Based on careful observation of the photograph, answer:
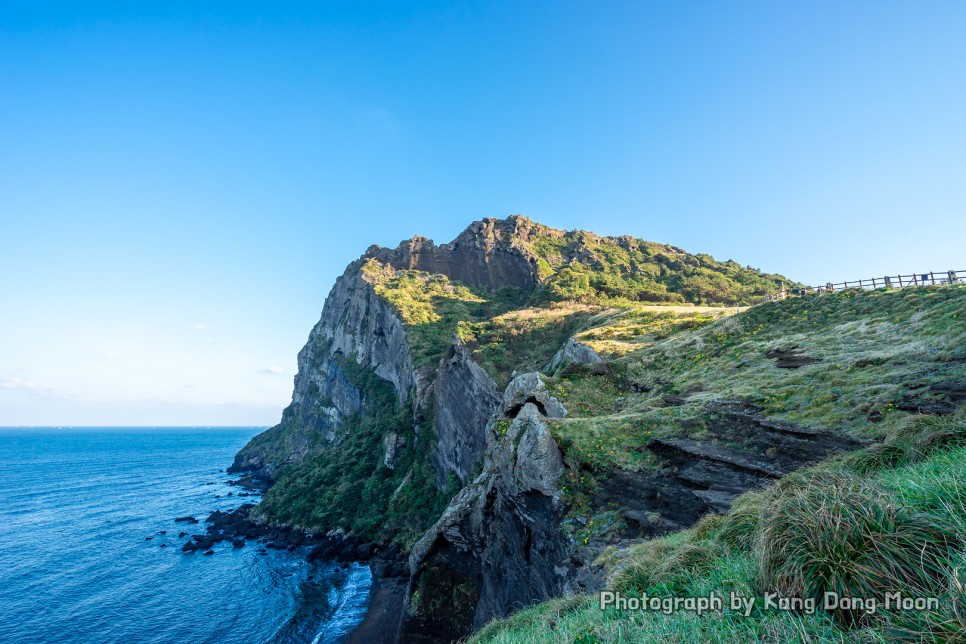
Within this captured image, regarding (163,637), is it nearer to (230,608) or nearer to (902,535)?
(230,608)

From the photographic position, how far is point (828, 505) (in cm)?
494

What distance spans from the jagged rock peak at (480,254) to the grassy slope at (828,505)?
8440cm

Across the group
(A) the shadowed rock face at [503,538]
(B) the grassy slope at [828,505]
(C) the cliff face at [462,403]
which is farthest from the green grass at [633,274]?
(B) the grassy slope at [828,505]

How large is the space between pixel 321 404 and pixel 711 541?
348ft

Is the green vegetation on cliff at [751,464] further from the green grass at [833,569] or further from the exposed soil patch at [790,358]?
the exposed soil patch at [790,358]

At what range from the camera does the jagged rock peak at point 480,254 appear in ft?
353

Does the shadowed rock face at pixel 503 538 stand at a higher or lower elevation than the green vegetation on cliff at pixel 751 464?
lower

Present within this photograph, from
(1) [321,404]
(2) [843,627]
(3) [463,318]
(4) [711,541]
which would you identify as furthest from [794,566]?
(1) [321,404]

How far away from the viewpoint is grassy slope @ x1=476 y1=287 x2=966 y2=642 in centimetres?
409

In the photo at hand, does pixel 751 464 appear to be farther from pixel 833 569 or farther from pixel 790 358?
pixel 833 569

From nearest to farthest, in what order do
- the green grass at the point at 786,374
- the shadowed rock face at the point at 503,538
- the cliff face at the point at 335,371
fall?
the green grass at the point at 786,374
the shadowed rock face at the point at 503,538
the cliff face at the point at 335,371

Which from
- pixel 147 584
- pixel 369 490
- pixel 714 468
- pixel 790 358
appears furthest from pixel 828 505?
pixel 369 490

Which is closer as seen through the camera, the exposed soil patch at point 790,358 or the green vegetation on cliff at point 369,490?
the exposed soil patch at point 790,358

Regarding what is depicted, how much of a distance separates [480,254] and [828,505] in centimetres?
11028
